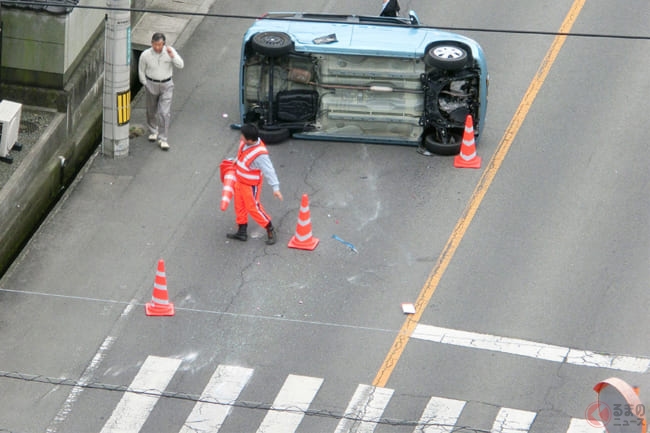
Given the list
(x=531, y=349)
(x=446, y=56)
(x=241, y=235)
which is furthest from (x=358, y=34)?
(x=531, y=349)

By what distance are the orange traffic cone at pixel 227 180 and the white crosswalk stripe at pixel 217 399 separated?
2.39 m

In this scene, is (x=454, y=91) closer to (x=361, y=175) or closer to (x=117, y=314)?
(x=361, y=175)

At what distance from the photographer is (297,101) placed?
21672 millimetres

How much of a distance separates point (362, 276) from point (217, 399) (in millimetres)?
2950

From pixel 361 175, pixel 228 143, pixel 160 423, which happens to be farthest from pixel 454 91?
pixel 160 423

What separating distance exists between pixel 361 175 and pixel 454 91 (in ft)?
5.87

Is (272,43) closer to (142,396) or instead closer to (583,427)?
(142,396)

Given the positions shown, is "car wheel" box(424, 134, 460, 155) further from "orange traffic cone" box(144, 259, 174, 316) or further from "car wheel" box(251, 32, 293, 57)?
"orange traffic cone" box(144, 259, 174, 316)

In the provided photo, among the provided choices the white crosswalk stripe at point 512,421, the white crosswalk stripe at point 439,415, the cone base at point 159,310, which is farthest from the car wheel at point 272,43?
the white crosswalk stripe at point 512,421

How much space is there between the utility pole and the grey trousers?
307mm

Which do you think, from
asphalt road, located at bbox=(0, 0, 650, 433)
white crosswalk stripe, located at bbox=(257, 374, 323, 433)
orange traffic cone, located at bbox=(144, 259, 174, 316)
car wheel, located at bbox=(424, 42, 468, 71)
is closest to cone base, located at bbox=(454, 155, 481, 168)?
asphalt road, located at bbox=(0, 0, 650, 433)

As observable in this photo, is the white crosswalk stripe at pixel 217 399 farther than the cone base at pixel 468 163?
No

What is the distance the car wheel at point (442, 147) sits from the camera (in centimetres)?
2155

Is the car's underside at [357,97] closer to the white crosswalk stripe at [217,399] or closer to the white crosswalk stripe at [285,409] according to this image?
the white crosswalk stripe at [217,399]
